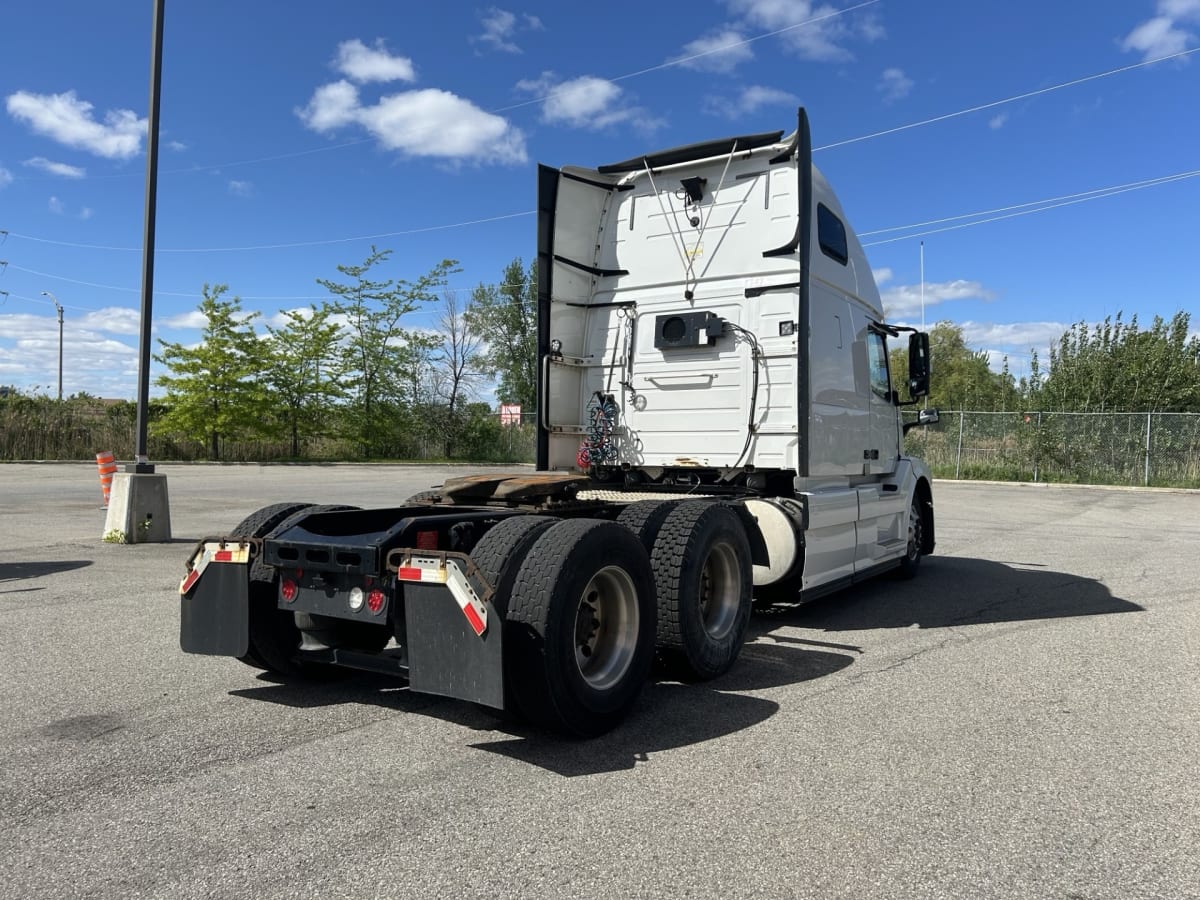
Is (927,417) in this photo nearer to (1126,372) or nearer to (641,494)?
(641,494)

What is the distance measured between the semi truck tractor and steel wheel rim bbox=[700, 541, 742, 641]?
13 millimetres

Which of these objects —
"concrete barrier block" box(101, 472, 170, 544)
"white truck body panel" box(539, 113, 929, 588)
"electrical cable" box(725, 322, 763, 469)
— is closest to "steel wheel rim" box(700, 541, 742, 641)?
"white truck body panel" box(539, 113, 929, 588)

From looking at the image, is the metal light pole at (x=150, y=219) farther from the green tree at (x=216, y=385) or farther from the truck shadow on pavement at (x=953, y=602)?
the green tree at (x=216, y=385)

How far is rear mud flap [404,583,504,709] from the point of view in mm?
3648

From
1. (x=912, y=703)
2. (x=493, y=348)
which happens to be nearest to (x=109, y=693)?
(x=912, y=703)

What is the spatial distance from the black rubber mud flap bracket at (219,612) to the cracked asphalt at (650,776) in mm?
347

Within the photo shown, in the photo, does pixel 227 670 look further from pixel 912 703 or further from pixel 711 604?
pixel 912 703

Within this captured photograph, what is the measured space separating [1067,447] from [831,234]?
79.4ft

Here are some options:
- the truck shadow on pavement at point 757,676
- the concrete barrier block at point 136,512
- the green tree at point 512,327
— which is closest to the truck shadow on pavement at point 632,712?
the truck shadow on pavement at point 757,676

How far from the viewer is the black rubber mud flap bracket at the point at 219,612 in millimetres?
4465

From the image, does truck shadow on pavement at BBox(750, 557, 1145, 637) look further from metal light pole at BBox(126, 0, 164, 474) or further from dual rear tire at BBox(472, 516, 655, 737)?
metal light pole at BBox(126, 0, 164, 474)

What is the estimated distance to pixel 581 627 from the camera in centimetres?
433

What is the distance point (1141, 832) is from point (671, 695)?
2335 millimetres

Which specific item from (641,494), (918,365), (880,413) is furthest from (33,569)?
(918,365)
